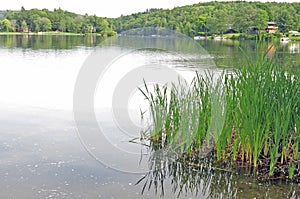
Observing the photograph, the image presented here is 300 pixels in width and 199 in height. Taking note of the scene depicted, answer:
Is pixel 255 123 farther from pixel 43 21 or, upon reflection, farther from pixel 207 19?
A: pixel 43 21

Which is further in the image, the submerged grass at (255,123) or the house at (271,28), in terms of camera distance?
the house at (271,28)

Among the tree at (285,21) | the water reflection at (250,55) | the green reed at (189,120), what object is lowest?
the green reed at (189,120)

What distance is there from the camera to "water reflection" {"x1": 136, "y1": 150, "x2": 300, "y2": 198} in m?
4.67

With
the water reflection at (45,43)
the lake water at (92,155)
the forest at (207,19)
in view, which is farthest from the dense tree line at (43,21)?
the lake water at (92,155)

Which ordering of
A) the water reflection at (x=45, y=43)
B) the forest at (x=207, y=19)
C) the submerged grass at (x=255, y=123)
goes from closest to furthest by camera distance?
the submerged grass at (x=255, y=123) < the water reflection at (x=45, y=43) < the forest at (x=207, y=19)

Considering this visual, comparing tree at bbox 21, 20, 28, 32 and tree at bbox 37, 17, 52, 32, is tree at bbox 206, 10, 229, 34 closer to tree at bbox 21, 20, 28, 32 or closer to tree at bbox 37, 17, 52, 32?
tree at bbox 37, 17, 52, 32

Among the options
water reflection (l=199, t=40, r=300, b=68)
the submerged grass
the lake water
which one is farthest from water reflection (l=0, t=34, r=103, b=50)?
the submerged grass

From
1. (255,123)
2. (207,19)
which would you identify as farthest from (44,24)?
(255,123)

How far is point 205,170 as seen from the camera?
5.25 metres

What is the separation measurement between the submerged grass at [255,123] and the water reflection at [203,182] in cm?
18

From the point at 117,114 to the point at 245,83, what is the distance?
11.9 feet

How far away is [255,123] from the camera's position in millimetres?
4824

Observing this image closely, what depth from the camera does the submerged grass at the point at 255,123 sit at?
4797 millimetres

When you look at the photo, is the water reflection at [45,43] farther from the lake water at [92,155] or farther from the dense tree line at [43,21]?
the dense tree line at [43,21]
